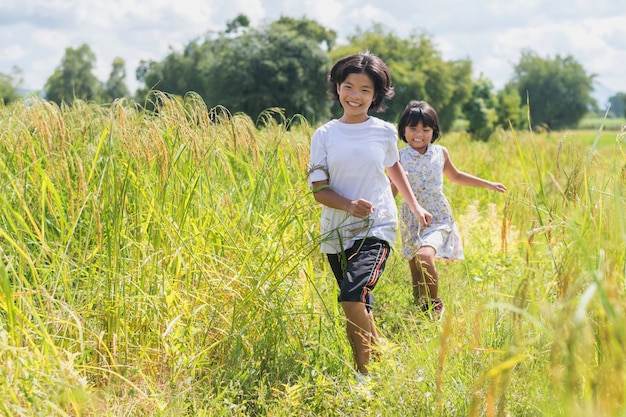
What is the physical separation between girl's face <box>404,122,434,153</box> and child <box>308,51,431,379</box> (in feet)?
3.43

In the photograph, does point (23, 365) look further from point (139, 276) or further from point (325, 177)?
point (325, 177)

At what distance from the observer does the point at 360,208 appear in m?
3.02

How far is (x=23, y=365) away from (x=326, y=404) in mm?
1033

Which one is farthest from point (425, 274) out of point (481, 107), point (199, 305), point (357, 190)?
point (481, 107)

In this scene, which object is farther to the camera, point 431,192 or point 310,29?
point 310,29

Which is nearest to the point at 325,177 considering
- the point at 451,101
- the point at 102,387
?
the point at 102,387

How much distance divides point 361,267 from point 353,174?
0.41 metres

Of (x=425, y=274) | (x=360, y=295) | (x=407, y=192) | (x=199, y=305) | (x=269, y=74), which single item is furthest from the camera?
(x=269, y=74)

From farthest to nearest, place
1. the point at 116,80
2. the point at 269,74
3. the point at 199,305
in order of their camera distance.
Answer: the point at 116,80 < the point at 269,74 < the point at 199,305

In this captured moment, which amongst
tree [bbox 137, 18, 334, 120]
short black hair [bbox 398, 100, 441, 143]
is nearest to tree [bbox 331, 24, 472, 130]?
tree [bbox 137, 18, 334, 120]

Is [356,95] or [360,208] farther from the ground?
[356,95]

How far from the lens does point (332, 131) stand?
3.27 meters

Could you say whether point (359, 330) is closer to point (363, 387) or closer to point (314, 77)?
point (363, 387)

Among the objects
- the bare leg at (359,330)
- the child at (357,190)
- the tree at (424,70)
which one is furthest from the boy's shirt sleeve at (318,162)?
the tree at (424,70)
